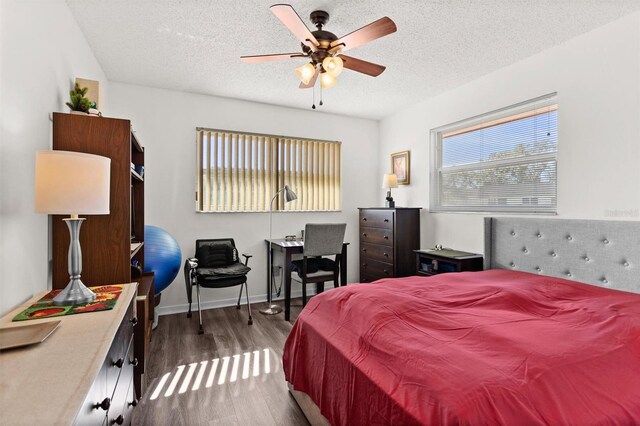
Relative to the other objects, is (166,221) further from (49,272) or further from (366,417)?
(366,417)

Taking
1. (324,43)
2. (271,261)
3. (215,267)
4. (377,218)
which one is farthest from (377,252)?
(324,43)

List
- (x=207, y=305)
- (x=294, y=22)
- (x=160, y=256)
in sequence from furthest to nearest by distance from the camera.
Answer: (x=207, y=305)
(x=160, y=256)
(x=294, y=22)

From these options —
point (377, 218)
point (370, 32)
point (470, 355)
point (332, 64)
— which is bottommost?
point (470, 355)

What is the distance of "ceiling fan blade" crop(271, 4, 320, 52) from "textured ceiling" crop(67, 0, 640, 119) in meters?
0.29

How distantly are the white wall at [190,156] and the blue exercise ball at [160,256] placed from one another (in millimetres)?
659

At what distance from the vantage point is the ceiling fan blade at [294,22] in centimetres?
177

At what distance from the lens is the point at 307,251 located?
359cm

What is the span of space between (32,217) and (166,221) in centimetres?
220

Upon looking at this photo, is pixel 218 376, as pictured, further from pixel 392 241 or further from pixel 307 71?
pixel 392 241

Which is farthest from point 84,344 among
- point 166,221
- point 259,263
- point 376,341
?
point 259,263

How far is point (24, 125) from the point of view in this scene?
1.55m

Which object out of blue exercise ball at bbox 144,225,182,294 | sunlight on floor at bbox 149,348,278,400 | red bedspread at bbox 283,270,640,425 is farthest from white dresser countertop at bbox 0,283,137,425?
blue exercise ball at bbox 144,225,182,294

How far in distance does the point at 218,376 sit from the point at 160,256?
50.2 inches

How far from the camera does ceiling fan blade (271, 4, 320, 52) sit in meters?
1.77
